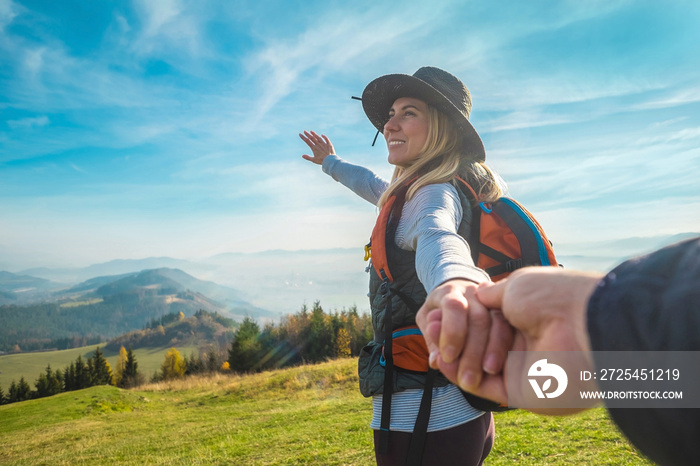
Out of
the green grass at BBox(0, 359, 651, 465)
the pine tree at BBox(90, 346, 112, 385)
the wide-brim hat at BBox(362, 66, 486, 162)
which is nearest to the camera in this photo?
the wide-brim hat at BBox(362, 66, 486, 162)

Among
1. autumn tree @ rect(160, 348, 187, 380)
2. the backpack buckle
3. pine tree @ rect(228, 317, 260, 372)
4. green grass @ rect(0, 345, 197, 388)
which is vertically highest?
the backpack buckle

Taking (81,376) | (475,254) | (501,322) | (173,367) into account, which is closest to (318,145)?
(475,254)

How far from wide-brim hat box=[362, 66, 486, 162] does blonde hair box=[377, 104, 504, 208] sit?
0.05m

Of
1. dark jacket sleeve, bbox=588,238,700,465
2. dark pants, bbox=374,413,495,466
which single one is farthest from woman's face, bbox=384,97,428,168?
dark jacket sleeve, bbox=588,238,700,465

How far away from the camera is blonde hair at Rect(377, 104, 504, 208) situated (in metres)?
2.20

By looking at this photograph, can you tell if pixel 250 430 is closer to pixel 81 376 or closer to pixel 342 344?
pixel 342 344

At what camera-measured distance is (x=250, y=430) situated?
16.4 metres

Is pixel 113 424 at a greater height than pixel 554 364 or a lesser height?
lesser

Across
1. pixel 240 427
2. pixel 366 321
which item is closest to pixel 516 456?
pixel 240 427

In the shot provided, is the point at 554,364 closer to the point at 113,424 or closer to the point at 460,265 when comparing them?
the point at 460,265

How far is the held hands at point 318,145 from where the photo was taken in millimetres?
4542

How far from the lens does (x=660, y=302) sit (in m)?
0.66

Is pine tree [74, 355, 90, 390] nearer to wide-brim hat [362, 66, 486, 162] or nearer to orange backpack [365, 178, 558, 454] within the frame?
wide-brim hat [362, 66, 486, 162]

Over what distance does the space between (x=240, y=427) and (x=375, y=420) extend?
17258mm
